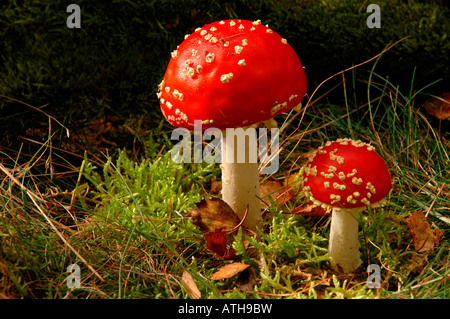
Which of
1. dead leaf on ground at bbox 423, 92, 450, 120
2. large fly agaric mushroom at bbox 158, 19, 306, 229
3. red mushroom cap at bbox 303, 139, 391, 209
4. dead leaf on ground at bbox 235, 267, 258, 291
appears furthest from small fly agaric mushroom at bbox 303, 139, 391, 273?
dead leaf on ground at bbox 423, 92, 450, 120

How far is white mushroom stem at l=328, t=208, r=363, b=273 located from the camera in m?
1.87

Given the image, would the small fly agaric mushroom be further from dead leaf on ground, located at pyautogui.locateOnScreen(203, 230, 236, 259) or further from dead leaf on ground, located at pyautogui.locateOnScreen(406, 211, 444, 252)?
dead leaf on ground, located at pyautogui.locateOnScreen(203, 230, 236, 259)

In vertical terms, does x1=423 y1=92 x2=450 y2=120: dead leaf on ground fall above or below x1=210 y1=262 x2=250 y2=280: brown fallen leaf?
above

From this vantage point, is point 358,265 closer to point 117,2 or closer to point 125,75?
point 125,75

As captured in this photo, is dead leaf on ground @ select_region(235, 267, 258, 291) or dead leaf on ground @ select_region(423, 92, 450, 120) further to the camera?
dead leaf on ground @ select_region(423, 92, 450, 120)

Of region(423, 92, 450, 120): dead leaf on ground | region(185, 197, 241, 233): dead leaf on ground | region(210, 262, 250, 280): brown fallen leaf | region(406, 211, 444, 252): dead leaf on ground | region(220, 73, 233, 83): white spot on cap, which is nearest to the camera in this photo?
region(220, 73, 233, 83): white spot on cap

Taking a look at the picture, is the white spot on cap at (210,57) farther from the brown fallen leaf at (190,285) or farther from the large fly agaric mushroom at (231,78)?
the brown fallen leaf at (190,285)

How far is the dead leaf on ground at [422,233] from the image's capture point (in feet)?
6.35

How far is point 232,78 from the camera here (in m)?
1.67

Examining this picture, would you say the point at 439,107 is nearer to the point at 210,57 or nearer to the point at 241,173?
the point at 241,173

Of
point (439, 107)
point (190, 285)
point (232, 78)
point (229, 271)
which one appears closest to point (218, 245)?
point (229, 271)

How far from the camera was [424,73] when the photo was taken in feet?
9.18
